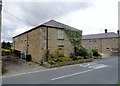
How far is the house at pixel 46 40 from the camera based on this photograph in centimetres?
2352

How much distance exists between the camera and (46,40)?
23.8 meters

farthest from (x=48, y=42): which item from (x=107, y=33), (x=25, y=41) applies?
(x=107, y=33)

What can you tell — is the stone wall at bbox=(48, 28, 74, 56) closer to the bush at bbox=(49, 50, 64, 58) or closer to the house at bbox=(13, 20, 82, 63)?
the house at bbox=(13, 20, 82, 63)

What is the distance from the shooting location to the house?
23.5 meters

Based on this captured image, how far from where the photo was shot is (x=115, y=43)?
47.8 metres

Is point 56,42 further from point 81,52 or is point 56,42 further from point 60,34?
point 81,52

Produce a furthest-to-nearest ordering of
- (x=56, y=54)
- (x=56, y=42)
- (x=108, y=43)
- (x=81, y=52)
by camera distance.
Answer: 1. (x=108, y=43)
2. (x=81, y=52)
3. (x=56, y=42)
4. (x=56, y=54)

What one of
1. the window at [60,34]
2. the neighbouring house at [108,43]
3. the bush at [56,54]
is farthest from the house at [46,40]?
the neighbouring house at [108,43]

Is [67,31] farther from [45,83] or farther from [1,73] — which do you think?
[45,83]

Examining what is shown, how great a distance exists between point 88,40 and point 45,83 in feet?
150

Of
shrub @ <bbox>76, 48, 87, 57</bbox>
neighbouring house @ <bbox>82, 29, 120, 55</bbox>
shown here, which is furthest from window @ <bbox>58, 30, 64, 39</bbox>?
neighbouring house @ <bbox>82, 29, 120, 55</bbox>

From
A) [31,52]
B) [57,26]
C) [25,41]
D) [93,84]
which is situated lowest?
[93,84]

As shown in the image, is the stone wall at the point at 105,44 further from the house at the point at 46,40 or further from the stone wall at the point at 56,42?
the stone wall at the point at 56,42

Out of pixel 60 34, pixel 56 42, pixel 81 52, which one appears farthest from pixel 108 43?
pixel 56 42
